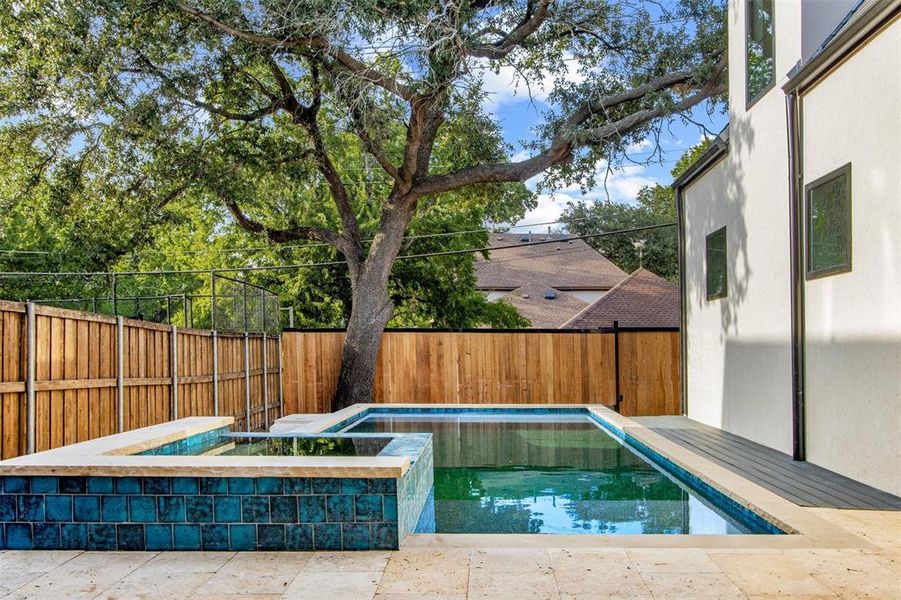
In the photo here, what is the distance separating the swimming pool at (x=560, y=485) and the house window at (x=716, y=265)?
191cm

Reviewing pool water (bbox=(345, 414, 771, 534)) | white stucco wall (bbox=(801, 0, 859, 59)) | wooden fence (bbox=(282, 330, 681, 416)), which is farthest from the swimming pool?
white stucco wall (bbox=(801, 0, 859, 59))

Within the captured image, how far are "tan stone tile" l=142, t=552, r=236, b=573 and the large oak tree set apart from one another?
6.74 m

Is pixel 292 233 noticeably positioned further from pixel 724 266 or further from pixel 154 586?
pixel 154 586

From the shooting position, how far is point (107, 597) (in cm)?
277

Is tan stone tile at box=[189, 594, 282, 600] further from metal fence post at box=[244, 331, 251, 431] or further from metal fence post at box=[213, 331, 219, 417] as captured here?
metal fence post at box=[244, 331, 251, 431]

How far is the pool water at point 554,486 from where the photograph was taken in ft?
14.4

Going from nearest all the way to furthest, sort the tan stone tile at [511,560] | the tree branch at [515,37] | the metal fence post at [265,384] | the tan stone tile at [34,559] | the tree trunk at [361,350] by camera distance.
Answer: the tan stone tile at [511,560]
the tan stone tile at [34,559]
the tree branch at [515,37]
the metal fence post at [265,384]
the tree trunk at [361,350]

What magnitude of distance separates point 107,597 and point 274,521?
0.78 m

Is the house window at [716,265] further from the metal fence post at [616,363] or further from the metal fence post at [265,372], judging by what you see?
the metal fence post at [265,372]

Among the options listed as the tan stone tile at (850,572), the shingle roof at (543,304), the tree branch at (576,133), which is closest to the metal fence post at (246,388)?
the tree branch at (576,133)

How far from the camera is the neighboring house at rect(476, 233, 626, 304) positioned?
22109mm

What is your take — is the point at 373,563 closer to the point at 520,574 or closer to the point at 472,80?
the point at 520,574

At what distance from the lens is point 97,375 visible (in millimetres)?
5508

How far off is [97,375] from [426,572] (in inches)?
143
